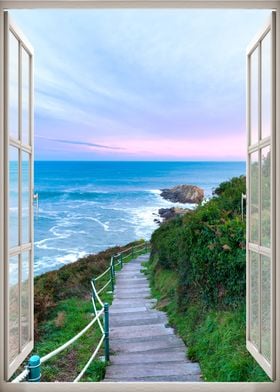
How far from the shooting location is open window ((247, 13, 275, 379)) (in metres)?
1.42

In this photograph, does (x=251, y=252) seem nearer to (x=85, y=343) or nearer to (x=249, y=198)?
(x=249, y=198)

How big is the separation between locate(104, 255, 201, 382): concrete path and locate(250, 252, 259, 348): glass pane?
161 cm

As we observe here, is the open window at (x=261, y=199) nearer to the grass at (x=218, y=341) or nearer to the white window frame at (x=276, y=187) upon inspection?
the white window frame at (x=276, y=187)

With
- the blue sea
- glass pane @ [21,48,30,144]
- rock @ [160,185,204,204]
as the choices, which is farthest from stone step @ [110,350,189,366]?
rock @ [160,185,204,204]

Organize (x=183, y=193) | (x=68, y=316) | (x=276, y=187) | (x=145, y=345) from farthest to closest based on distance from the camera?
1. (x=183, y=193)
2. (x=68, y=316)
3. (x=145, y=345)
4. (x=276, y=187)

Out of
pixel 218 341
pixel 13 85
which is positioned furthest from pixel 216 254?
pixel 13 85

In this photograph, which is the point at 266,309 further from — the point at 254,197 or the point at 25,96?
the point at 25,96

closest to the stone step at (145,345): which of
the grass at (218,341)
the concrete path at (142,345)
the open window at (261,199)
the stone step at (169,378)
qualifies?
the concrete path at (142,345)

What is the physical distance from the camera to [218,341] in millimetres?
3266

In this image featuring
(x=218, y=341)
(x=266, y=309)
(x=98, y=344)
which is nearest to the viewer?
(x=266, y=309)

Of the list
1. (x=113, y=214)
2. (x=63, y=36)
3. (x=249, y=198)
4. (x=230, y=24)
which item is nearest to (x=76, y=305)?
(x=113, y=214)

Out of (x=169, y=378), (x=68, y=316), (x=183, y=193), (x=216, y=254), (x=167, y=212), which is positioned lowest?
(x=68, y=316)

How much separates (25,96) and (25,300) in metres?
0.84

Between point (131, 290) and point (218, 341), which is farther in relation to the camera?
point (131, 290)
